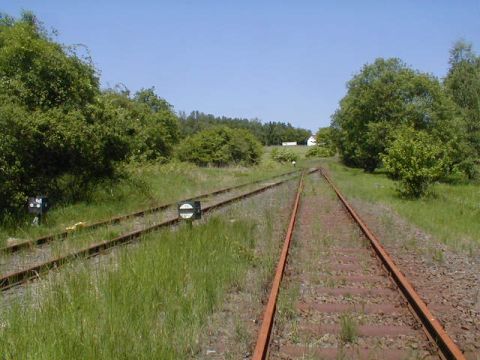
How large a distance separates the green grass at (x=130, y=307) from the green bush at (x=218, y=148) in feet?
215

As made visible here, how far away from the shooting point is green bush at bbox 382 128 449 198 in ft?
65.2

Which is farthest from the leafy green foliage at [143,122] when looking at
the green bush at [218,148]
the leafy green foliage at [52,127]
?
the green bush at [218,148]

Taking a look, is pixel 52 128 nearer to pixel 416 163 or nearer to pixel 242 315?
pixel 242 315

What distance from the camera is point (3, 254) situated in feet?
29.3

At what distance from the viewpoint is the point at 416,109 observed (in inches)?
1847

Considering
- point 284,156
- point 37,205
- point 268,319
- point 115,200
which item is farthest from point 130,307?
point 284,156

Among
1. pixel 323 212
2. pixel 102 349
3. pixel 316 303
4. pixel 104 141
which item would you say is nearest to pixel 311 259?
pixel 316 303

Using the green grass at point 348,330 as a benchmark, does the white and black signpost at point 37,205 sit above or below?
above

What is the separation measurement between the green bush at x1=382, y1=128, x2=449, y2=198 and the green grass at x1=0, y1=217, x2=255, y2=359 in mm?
13446

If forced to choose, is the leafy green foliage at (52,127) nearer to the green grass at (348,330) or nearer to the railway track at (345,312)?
the railway track at (345,312)

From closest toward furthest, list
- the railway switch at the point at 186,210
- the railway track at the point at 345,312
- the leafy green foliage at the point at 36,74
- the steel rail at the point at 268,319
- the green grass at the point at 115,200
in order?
the steel rail at the point at 268,319 < the railway track at the point at 345,312 < the railway switch at the point at 186,210 < the green grass at the point at 115,200 < the leafy green foliage at the point at 36,74

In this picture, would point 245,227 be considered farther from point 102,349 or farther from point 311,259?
point 102,349

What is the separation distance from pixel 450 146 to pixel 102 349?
40.7m

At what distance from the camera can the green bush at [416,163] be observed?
1986 cm
